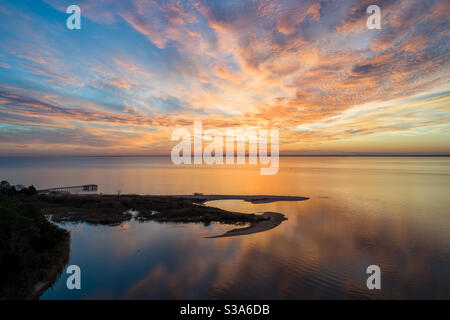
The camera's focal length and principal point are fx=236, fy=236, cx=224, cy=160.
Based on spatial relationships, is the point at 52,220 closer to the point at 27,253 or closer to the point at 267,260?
the point at 27,253

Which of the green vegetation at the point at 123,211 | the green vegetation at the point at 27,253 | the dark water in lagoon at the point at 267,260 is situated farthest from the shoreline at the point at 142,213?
the green vegetation at the point at 27,253

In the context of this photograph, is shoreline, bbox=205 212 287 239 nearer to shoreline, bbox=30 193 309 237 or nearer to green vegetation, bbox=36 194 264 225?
shoreline, bbox=30 193 309 237

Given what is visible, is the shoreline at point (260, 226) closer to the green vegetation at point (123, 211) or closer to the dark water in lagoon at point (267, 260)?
the dark water in lagoon at point (267, 260)

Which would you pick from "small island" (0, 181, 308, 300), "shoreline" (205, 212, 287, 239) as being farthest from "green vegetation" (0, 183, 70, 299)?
"shoreline" (205, 212, 287, 239)

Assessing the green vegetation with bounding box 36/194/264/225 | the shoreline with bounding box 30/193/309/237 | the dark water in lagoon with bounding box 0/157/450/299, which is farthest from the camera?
the green vegetation with bounding box 36/194/264/225

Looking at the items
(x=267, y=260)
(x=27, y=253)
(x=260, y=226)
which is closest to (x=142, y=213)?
(x=260, y=226)

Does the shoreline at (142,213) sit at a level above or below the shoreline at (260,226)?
above
